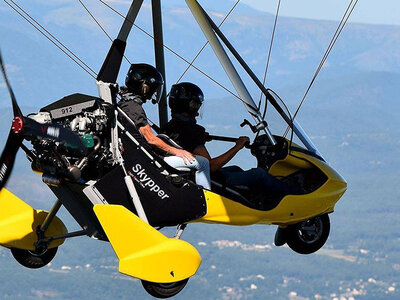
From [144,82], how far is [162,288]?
9.46 feet

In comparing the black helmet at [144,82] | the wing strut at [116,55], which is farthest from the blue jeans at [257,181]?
the wing strut at [116,55]

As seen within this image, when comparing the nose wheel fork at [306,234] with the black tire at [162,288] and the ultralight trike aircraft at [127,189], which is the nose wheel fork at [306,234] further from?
the black tire at [162,288]

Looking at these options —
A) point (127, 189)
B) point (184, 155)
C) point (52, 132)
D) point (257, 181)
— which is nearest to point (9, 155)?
point (52, 132)

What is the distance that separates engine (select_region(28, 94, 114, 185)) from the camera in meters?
12.7

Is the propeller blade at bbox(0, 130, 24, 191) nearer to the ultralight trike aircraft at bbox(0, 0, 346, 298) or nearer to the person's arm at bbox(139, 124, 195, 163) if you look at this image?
the ultralight trike aircraft at bbox(0, 0, 346, 298)

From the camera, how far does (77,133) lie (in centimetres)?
1275

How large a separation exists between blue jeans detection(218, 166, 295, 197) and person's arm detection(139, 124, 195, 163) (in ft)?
3.95

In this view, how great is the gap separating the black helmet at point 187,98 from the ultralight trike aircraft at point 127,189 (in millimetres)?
924

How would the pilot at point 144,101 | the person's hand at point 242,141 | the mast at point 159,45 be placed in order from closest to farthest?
the pilot at point 144,101, the person's hand at point 242,141, the mast at point 159,45

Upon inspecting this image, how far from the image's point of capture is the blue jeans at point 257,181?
14766 millimetres

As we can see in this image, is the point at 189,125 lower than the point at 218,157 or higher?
higher

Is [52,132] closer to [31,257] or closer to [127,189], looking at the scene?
[127,189]

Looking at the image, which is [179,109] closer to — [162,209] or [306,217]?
[162,209]

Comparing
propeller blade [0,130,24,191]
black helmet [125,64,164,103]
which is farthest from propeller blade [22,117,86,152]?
black helmet [125,64,164,103]
